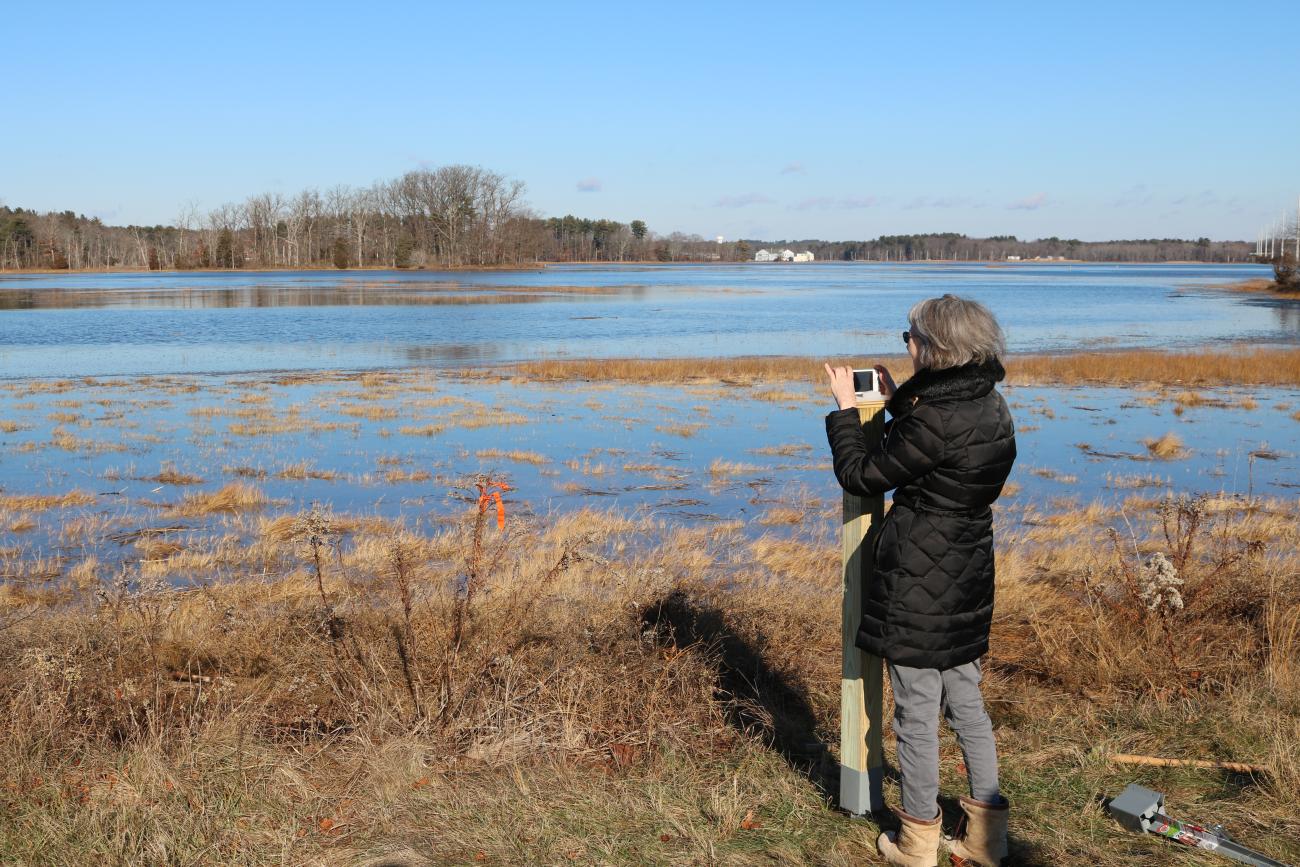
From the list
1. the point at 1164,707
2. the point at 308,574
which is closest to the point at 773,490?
the point at 308,574

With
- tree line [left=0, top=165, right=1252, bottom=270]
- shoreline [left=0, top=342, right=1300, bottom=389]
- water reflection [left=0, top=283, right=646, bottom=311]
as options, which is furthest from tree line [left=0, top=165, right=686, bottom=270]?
shoreline [left=0, top=342, right=1300, bottom=389]

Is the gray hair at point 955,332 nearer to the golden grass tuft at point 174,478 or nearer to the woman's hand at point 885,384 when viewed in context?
the woman's hand at point 885,384

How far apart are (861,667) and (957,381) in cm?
116

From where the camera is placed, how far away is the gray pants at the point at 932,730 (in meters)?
3.75

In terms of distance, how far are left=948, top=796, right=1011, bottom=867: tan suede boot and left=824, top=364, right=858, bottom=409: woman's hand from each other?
1.52 m

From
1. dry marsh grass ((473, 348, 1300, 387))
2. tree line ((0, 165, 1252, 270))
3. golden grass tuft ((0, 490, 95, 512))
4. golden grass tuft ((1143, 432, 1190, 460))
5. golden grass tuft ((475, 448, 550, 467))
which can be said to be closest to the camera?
golden grass tuft ((0, 490, 95, 512))

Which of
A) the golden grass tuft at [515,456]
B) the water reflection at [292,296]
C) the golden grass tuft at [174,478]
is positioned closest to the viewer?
the golden grass tuft at [174,478]

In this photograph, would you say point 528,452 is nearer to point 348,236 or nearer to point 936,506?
point 936,506

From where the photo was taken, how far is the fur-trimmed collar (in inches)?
142

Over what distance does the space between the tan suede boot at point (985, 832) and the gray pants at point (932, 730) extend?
0.11 feet

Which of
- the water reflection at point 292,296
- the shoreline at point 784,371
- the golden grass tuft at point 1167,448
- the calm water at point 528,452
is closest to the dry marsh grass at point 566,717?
the calm water at point 528,452

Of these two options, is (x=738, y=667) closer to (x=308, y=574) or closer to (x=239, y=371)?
(x=308, y=574)

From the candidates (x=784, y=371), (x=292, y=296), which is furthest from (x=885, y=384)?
(x=292, y=296)

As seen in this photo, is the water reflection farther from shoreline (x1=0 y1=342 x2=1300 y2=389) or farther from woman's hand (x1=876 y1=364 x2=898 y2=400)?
woman's hand (x1=876 y1=364 x2=898 y2=400)
